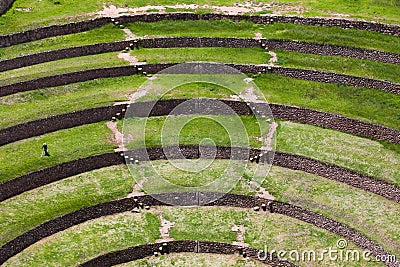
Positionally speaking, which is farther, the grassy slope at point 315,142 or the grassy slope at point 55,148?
the grassy slope at point 315,142

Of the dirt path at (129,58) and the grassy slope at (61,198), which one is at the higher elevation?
the dirt path at (129,58)

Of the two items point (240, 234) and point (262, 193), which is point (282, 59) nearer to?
point (262, 193)

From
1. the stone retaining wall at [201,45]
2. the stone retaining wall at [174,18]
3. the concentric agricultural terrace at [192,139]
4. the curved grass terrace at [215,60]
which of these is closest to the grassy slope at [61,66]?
the curved grass terrace at [215,60]

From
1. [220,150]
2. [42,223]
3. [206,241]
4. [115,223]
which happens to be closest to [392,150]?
[220,150]

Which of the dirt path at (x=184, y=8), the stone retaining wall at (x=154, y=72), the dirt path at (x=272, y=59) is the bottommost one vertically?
the stone retaining wall at (x=154, y=72)

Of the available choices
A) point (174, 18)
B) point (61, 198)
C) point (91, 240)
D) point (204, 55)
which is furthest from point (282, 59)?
point (91, 240)

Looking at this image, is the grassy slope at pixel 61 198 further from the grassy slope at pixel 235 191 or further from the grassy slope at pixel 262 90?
the grassy slope at pixel 262 90

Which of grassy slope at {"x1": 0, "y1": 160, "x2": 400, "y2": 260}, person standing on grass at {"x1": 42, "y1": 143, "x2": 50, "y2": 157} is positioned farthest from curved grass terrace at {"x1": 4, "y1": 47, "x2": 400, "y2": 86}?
grassy slope at {"x1": 0, "y1": 160, "x2": 400, "y2": 260}

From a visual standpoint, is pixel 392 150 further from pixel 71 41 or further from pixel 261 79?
pixel 71 41
